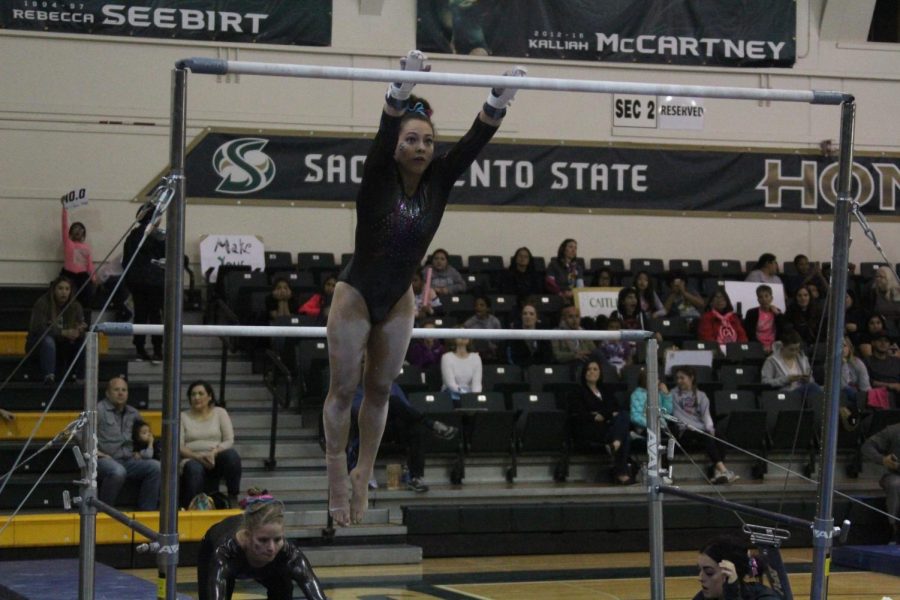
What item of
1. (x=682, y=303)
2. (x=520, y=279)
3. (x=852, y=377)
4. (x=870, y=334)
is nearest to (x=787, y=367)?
(x=852, y=377)

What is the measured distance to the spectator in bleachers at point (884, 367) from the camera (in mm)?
→ 13031

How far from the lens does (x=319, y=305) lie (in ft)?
38.3

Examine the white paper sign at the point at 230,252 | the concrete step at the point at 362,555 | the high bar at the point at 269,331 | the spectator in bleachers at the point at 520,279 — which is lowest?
the concrete step at the point at 362,555

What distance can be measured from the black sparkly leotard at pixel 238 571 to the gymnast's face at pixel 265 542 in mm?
75

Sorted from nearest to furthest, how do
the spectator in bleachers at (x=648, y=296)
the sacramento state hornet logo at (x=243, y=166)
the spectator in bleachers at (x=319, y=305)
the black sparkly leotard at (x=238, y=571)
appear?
1. the black sparkly leotard at (x=238, y=571)
2. the spectator in bleachers at (x=319, y=305)
3. the spectator in bleachers at (x=648, y=296)
4. the sacramento state hornet logo at (x=243, y=166)

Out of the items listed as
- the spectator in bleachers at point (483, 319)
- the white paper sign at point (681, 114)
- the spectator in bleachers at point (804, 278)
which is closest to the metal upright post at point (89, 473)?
the spectator in bleachers at point (483, 319)

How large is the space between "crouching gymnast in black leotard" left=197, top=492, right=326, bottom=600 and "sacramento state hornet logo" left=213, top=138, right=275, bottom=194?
28.3ft

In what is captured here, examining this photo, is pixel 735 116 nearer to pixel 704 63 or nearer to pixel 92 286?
pixel 704 63

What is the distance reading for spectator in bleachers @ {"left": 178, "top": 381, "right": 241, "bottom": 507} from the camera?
32.5 feet

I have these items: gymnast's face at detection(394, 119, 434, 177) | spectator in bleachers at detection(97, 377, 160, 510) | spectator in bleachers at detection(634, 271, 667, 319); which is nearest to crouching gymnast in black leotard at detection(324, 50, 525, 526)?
gymnast's face at detection(394, 119, 434, 177)

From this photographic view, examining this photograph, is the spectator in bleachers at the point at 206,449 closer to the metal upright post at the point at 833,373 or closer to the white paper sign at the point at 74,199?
the white paper sign at the point at 74,199

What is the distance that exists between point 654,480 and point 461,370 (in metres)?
5.02

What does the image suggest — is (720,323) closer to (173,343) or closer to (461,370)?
(461,370)

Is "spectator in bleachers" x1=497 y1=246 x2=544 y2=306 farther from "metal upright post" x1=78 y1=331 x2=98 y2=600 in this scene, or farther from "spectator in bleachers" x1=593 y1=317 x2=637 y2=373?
"metal upright post" x1=78 y1=331 x2=98 y2=600
